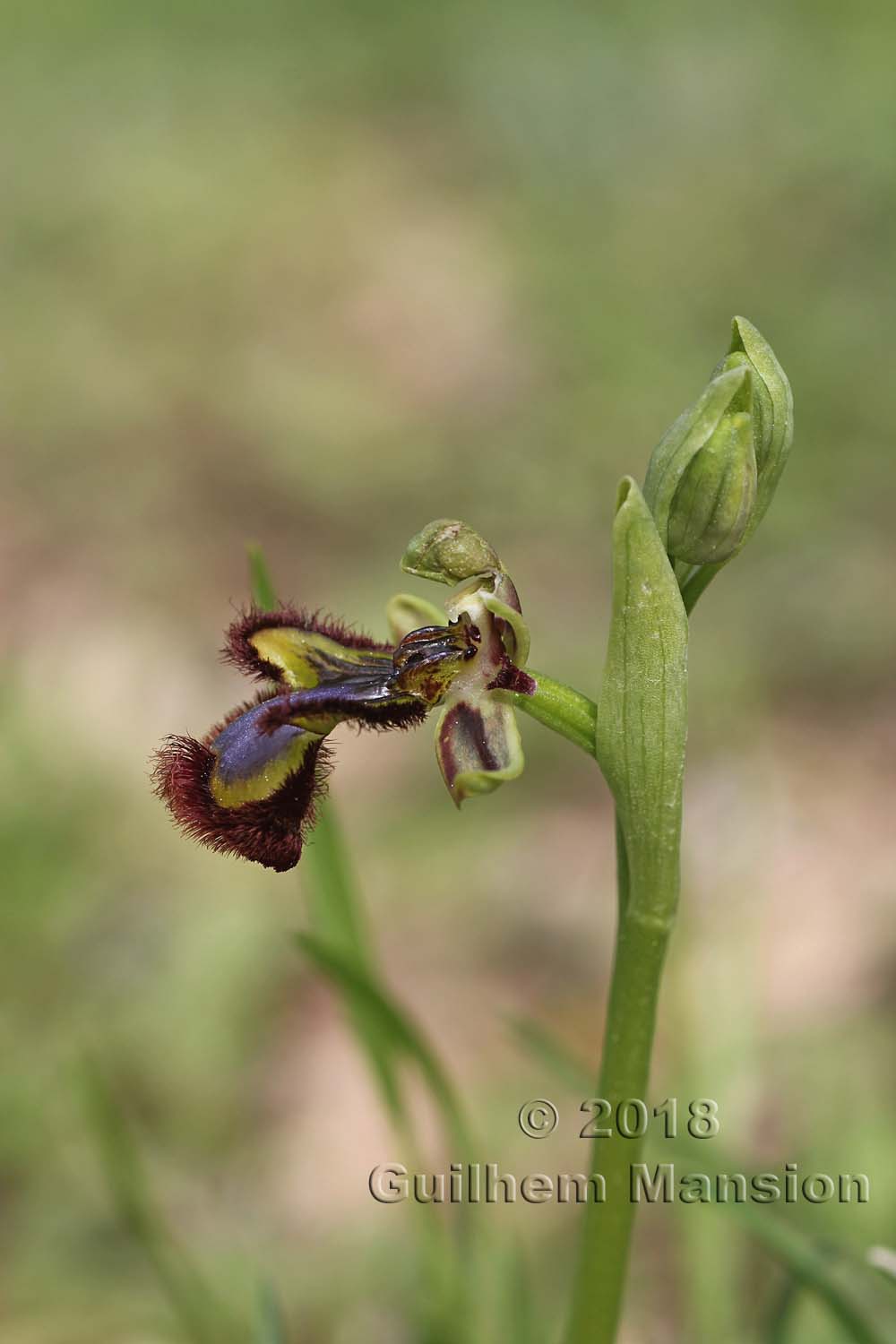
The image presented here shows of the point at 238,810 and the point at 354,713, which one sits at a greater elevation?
the point at 354,713

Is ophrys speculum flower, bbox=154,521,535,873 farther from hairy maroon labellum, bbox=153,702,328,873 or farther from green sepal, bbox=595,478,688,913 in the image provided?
green sepal, bbox=595,478,688,913

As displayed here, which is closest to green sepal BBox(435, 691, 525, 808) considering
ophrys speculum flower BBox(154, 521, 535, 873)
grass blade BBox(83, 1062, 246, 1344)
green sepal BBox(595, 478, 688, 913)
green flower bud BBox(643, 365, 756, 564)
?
ophrys speculum flower BBox(154, 521, 535, 873)

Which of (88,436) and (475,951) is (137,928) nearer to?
(475,951)

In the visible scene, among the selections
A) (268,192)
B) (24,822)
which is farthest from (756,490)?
(268,192)

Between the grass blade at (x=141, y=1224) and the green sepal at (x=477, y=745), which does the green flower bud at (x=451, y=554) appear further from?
the grass blade at (x=141, y=1224)

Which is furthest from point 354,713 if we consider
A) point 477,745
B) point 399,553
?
point 399,553

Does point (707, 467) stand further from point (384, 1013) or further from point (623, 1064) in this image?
point (384, 1013)
